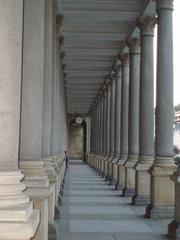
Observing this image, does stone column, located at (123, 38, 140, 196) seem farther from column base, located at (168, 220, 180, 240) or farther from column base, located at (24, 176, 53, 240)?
column base, located at (24, 176, 53, 240)

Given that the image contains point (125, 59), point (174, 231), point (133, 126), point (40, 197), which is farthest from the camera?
point (125, 59)

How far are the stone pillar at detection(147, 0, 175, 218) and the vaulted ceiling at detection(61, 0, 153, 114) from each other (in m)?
4.51

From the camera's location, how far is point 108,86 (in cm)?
4850

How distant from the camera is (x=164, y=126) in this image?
1952cm

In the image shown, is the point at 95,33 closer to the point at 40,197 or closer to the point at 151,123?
the point at 151,123

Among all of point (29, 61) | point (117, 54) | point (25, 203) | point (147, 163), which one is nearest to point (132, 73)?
point (147, 163)

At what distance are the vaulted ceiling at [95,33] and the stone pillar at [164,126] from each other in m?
4.51

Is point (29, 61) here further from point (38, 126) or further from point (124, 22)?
point (124, 22)

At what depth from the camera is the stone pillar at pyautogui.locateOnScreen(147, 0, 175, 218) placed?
62.1ft

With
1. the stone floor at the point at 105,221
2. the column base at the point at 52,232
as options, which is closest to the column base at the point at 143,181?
the stone floor at the point at 105,221

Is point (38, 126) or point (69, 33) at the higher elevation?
point (69, 33)

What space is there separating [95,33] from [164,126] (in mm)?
13366

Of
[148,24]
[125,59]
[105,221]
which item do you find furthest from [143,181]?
[125,59]

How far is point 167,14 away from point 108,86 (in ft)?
93.5
